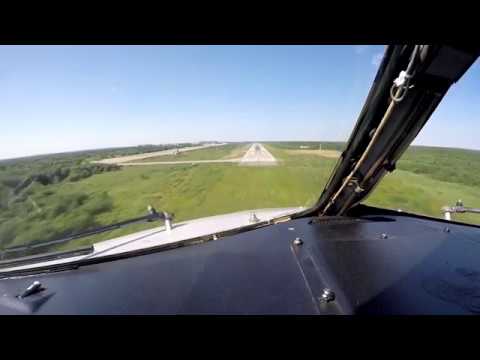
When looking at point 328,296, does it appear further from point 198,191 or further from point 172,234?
point 198,191

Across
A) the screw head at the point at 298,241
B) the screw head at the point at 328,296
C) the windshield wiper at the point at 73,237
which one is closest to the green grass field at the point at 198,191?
the windshield wiper at the point at 73,237

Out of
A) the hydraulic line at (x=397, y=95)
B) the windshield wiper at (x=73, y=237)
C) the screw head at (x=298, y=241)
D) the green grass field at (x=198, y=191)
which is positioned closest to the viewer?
the hydraulic line at (x=397, y=95)

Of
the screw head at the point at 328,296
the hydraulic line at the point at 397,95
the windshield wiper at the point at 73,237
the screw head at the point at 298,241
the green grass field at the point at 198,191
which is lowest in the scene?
the screw head at the point at 328,296

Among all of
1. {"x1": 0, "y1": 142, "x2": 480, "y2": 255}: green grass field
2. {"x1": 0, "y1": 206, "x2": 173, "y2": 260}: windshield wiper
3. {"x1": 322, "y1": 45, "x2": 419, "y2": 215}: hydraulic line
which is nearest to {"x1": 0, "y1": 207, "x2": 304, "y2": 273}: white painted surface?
{"x1": 0, "y1": 206, "x2": 173, "y2": 260}: windshield wiper

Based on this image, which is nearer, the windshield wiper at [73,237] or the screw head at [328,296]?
the screw head at [328,296]

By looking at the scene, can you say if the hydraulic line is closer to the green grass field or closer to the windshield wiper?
the green grass field


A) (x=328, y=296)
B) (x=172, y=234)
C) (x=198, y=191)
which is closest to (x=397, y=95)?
(x=328, y=296)

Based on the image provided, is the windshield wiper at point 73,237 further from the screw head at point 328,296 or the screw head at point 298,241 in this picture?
the screw head at point 328,296

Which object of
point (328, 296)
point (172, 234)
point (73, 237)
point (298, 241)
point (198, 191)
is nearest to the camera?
point (328, 296)
